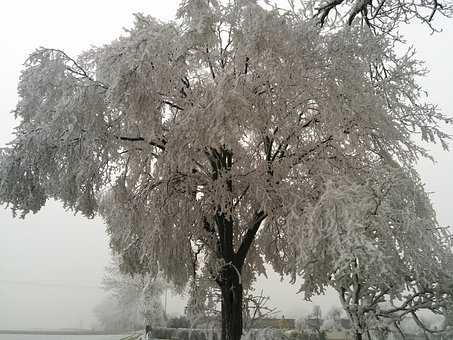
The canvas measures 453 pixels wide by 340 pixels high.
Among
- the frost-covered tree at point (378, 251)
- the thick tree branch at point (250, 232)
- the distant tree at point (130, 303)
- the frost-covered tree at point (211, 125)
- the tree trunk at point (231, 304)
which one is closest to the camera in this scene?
the frost-covered tree at point (378, 251)

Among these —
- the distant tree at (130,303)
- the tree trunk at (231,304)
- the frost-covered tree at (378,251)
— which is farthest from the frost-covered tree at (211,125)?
the distant tree at (130,303)

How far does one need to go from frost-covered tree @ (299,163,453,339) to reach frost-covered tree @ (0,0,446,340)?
81 centimetres

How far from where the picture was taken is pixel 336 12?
924cm

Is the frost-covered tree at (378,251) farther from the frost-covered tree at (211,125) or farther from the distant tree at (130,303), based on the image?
the distant tree at (130,303)

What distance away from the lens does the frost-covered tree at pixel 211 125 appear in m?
8.30

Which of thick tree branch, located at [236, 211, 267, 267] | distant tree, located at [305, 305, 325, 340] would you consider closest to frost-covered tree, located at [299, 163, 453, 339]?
thick tree branch, located at [236, 211, 267, 267]

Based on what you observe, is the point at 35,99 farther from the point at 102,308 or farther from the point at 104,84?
the point at 102,308

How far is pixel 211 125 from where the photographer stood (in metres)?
7.72

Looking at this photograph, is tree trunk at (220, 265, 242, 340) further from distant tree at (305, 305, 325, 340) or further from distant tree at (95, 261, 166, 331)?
distant tree at (95, 261, 166, 331)

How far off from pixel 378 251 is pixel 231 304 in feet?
16.7

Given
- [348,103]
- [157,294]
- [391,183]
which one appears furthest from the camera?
[157,294]

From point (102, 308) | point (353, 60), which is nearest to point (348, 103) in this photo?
point (353, 60)

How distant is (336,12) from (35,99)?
655 cm

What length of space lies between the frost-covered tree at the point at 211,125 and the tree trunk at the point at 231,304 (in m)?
0.02
